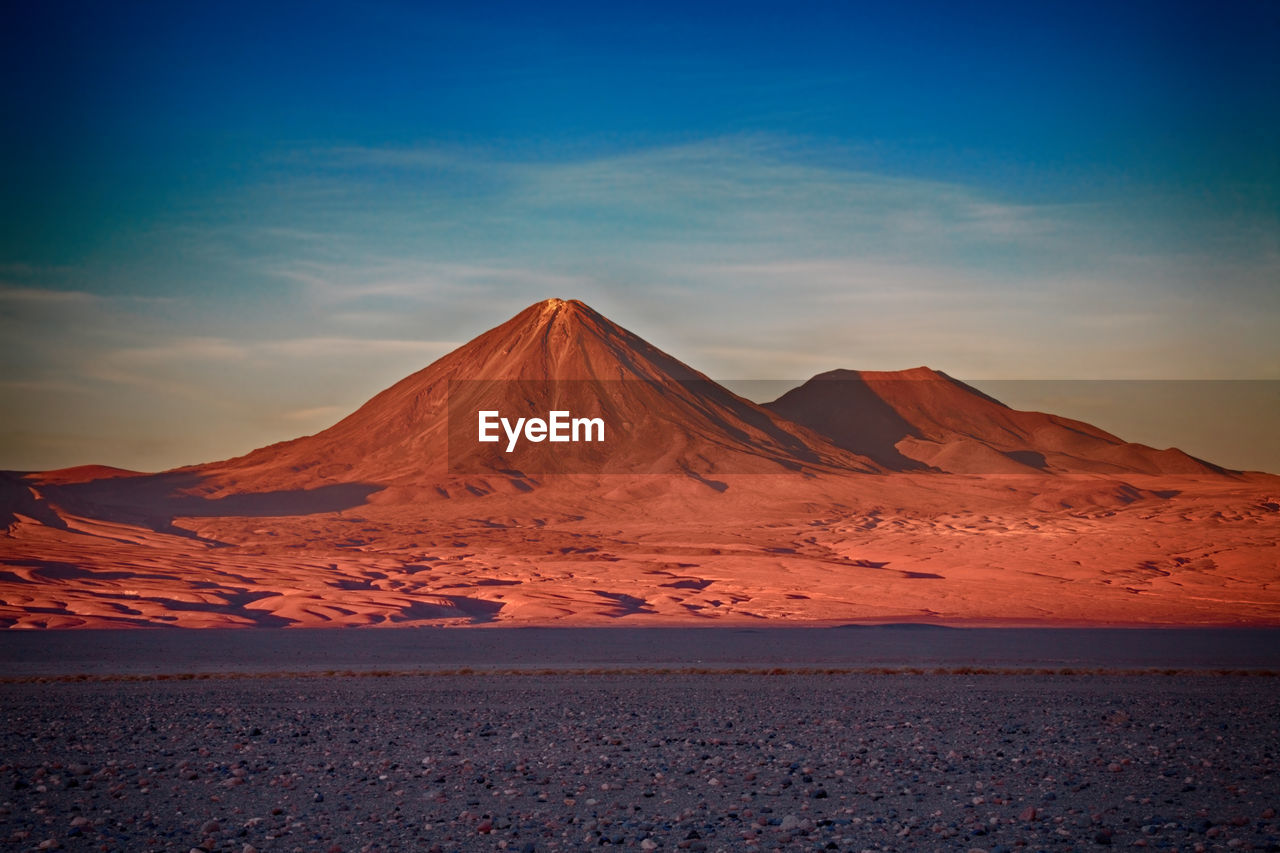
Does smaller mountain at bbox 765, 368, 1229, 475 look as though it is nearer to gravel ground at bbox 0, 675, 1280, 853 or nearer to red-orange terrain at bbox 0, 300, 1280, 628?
red-orange terrain at bbox 0, 300, 1280, 628

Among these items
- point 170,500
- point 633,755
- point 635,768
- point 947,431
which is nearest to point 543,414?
point 170,500

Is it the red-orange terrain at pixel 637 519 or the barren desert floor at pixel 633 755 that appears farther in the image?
the red-orange terrain at pixel 637 519

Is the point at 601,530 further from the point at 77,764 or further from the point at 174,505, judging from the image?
the point at 77,764

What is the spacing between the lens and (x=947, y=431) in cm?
14512

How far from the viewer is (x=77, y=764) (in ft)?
34.8

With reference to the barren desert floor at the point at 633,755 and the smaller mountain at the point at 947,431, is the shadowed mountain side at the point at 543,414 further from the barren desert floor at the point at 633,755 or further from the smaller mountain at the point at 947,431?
the barren desert floor at the point at 633,755

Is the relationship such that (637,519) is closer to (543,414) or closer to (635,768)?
(543,414)

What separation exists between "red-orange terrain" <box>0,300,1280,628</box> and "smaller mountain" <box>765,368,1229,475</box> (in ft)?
2.08

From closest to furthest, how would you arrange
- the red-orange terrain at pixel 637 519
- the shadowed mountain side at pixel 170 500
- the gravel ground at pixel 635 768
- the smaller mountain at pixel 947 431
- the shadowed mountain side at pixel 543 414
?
the gravel ground at pixel 635 768 < the red-orange terrain at pixel 637 519 < the shadowed mountain side at pixel 170 500 < the shadowed mountain side at pixel 543 414 < the smaller mountain at pixel 947 431


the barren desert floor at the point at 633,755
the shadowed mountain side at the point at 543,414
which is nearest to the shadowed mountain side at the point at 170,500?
the shadowed mountain side at the point at 543,414

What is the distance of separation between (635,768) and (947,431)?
14249cm

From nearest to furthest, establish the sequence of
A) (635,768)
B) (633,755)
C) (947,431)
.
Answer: (635,768) → (633,755) → (947,431)

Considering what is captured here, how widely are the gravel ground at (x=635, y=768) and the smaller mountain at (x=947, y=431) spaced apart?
362 feet

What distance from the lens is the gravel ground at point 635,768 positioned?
324 inches
